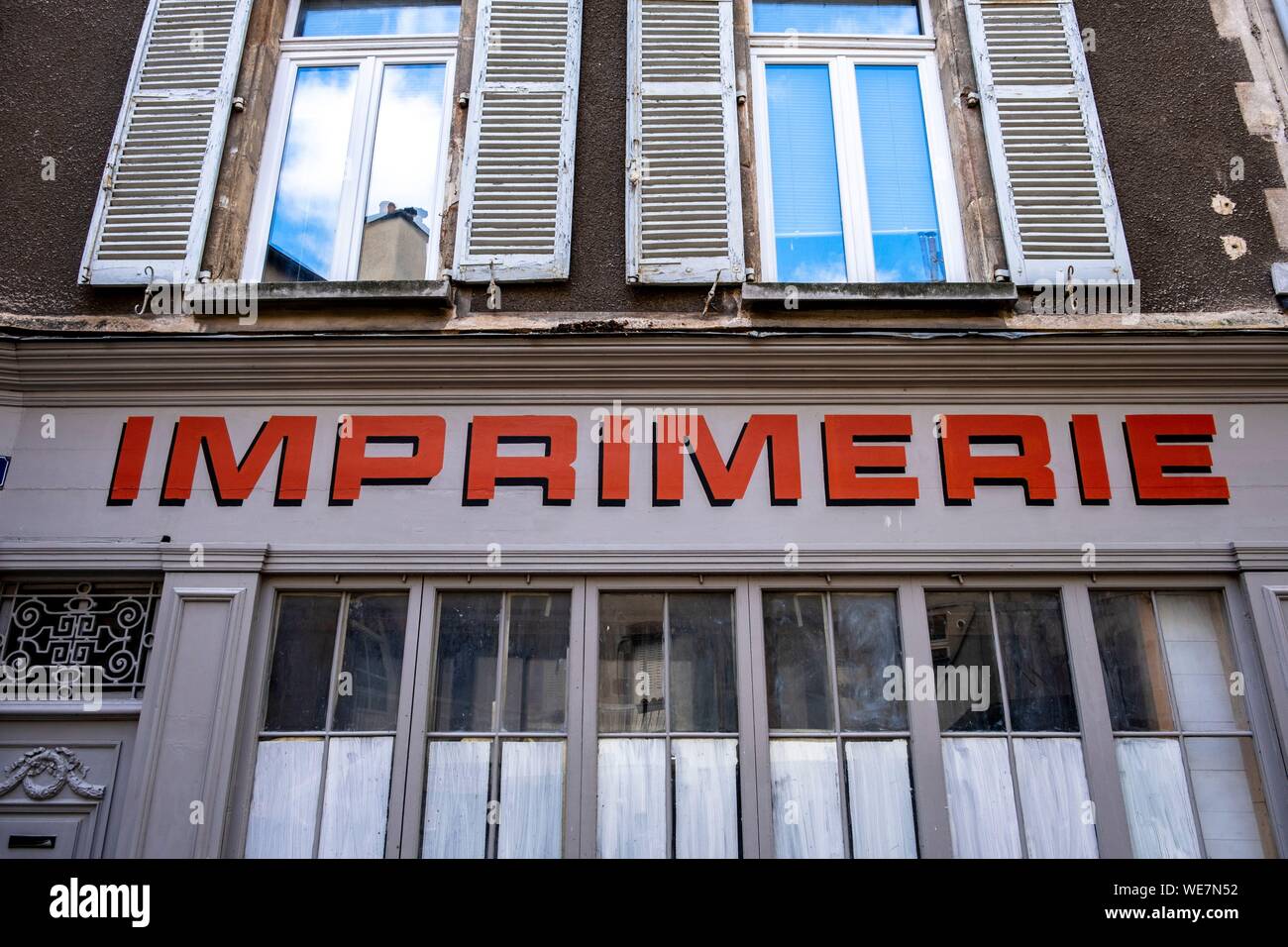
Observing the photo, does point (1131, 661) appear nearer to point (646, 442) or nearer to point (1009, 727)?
point (1009, 727)

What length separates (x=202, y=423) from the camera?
15.1ft

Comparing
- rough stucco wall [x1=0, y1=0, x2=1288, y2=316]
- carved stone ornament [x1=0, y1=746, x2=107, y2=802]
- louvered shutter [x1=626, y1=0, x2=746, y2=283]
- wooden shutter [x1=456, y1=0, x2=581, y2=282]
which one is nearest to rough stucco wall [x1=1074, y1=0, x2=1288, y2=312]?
rough stucco wall [x1=0, y1=0, x2=1288, y2=316]

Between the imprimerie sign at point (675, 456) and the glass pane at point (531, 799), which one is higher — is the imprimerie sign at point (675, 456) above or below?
above

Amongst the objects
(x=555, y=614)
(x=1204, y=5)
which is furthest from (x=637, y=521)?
(x=1204, y=5)

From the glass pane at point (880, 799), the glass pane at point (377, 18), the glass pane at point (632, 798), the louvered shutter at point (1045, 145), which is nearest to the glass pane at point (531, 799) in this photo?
the glass pane at point (632, 798)

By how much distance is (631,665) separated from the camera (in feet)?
14.1

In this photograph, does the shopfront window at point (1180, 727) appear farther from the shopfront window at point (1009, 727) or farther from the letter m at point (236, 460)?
the letter m at point (236, 460)

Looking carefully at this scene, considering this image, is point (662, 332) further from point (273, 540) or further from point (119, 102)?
point (119, 102)

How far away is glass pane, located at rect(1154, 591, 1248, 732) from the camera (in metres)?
4.25

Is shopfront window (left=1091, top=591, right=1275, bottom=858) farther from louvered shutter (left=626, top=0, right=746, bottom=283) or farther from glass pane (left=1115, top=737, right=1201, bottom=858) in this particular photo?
louvered shutter (left=626, top=0, right=746, bottom=283)

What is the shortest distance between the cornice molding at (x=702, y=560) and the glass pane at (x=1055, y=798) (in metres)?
0.79

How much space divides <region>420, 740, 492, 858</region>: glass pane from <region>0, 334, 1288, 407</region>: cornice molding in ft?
5.35

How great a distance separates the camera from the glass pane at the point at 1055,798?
404 centimetres
